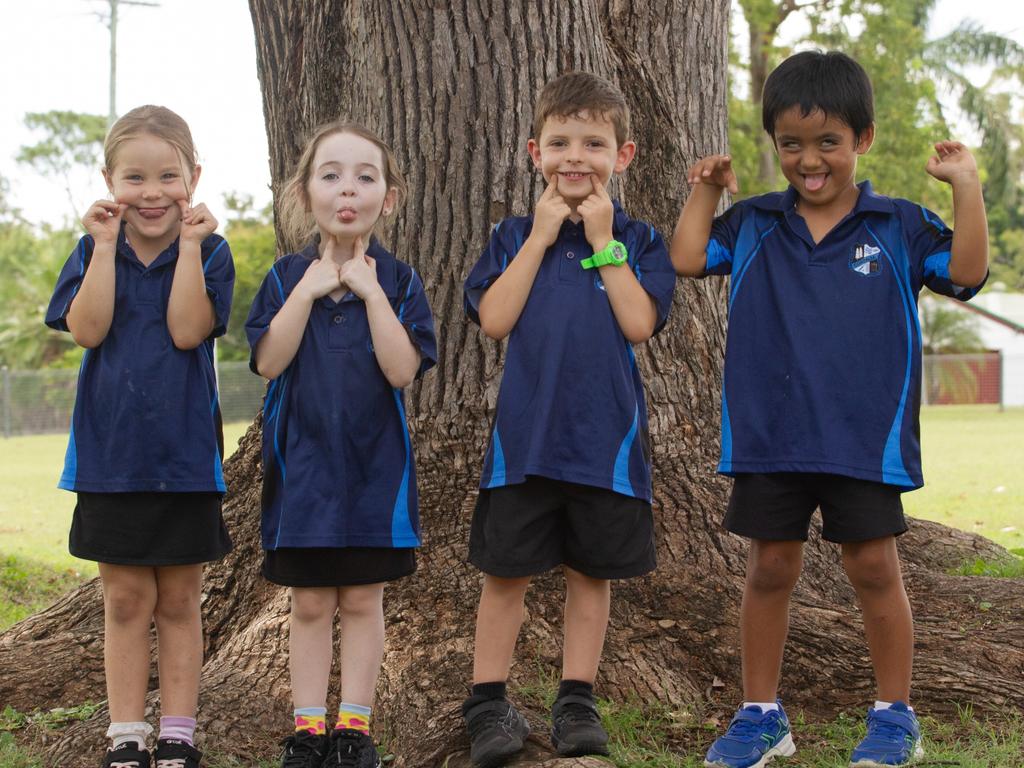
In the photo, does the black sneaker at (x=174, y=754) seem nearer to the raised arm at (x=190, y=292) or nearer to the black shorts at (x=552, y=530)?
the black shorts at (x=552, y=530)

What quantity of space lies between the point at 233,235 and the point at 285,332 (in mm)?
38911

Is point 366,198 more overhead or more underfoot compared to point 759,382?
more overhead

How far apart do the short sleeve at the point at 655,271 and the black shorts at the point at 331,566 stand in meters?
0.97

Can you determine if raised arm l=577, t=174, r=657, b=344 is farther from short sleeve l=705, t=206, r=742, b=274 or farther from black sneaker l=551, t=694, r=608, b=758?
black sneaker l=551, t=694, r=608, b=758

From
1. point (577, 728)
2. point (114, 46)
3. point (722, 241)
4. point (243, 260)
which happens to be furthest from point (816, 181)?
point (243, 260)

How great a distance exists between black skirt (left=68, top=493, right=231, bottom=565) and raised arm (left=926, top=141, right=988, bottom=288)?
6.94 ft

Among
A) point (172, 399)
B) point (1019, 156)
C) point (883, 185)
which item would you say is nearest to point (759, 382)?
point (172, 399)

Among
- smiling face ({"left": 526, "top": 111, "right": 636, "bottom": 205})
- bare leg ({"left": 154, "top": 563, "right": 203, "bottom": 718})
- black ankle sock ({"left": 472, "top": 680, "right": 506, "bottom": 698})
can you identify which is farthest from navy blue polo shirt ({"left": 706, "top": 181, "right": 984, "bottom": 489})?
bare leg ({"left": 154, "top": 563, "right": 203, "bottom": 718})

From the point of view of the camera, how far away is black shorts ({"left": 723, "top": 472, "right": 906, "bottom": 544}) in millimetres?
3207

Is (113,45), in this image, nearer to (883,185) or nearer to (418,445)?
(883,185)

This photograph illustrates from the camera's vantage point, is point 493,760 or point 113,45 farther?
point 113,45

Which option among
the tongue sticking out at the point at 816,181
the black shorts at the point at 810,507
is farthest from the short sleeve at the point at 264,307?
the tongue sticking out at the point at 816,181

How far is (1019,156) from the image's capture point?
1812 inches

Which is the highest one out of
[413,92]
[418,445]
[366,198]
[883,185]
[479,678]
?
[883,185]
